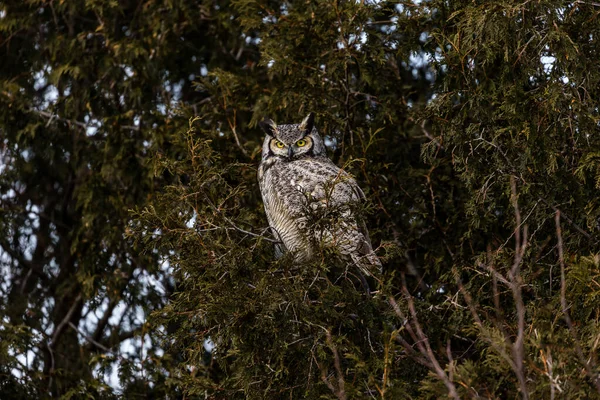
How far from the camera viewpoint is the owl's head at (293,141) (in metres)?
5.29

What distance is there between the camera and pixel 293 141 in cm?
528

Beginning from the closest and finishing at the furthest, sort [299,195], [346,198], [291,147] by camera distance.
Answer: [299,195]
[346,198]
[291,147]

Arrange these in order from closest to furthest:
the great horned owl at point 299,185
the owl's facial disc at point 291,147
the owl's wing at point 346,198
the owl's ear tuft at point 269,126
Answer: the owl's wing at point 346,198
the great horned owl at point 299,185
the owl's facial disc at point 291,147
the owl's ear tuft at point 269,126

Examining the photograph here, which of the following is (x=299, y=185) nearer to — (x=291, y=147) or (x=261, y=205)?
Result: (x=291, y=147)

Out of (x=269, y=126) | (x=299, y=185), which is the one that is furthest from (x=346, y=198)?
(x=269, y=126)

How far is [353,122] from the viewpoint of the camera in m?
5.68

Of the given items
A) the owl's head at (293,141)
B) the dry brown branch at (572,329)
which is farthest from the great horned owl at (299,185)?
the dry brown branch at (572,329)

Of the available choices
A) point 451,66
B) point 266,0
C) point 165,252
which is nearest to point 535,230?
point 451,66

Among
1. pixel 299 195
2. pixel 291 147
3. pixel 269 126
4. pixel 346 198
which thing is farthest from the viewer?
pixel 269 126

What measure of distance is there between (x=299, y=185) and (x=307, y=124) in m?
0.56

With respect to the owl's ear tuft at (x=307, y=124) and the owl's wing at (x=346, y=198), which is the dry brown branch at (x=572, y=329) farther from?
the owl's ear tuft at (x=307, y=124)

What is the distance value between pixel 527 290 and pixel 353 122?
1.65 m

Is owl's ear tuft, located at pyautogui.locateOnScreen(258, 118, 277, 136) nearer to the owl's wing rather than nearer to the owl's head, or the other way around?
the owl's head

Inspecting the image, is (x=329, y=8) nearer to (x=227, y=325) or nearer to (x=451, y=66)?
(x=451, y=66)
